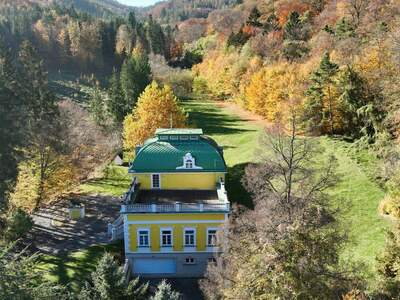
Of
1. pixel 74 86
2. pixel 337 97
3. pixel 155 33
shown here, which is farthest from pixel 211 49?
pixel 337 97

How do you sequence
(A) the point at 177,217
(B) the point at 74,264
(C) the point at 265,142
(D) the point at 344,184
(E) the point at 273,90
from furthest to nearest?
(E) the point at 273,90, (D) the point at 344,184, (A) the point at 177,217, (B) the point at 74,264, (C) the point at 265,142

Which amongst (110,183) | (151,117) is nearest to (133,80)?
(151,117)

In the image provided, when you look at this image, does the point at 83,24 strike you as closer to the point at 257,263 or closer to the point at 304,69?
the point at 304,69

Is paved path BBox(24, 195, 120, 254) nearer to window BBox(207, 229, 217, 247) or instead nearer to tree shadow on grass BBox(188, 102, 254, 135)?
window BBox(207, 229, 217, 247)

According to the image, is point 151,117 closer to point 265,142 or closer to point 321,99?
point 321,99

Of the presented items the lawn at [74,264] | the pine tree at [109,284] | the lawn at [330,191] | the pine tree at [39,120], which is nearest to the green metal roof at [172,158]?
the lawn at [74,264]

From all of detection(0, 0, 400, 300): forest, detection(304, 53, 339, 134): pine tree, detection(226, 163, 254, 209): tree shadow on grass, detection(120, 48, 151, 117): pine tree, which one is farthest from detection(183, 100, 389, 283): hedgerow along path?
detection(120, 48, 151, 117): pine tree
